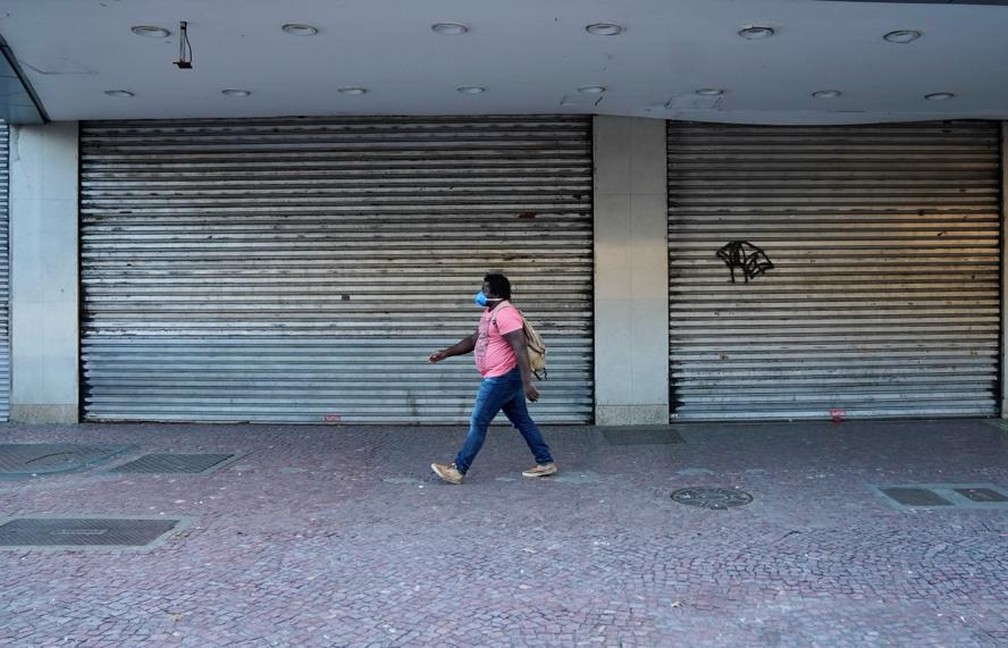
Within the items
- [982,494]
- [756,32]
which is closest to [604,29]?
[756,32]

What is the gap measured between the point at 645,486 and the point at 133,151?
22.6 feet

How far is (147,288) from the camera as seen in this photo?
9.27 metres

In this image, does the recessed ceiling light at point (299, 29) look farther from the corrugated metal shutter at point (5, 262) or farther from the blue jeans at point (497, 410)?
the corrugated metal shutter at point (5, 262)

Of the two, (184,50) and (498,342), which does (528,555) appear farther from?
(184,50)

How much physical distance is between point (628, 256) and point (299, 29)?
4289mm

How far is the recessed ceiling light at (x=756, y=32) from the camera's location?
632 cm

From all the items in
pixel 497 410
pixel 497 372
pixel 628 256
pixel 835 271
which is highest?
pixel 628 256

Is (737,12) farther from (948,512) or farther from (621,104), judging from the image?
(948,512)

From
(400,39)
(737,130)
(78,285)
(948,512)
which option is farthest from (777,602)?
(78,285)

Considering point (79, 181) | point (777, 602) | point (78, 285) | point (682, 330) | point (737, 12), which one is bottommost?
point (777, 602)

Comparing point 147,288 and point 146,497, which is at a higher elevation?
point 147,288

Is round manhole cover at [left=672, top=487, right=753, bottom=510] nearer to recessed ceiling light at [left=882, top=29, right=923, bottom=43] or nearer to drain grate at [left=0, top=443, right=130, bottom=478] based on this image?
recessed ceiling light at [left=882, top=29, right=923, bottom=43]

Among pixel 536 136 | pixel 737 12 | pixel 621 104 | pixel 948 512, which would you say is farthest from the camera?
pixel 536 136

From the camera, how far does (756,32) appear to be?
640 centimetres
